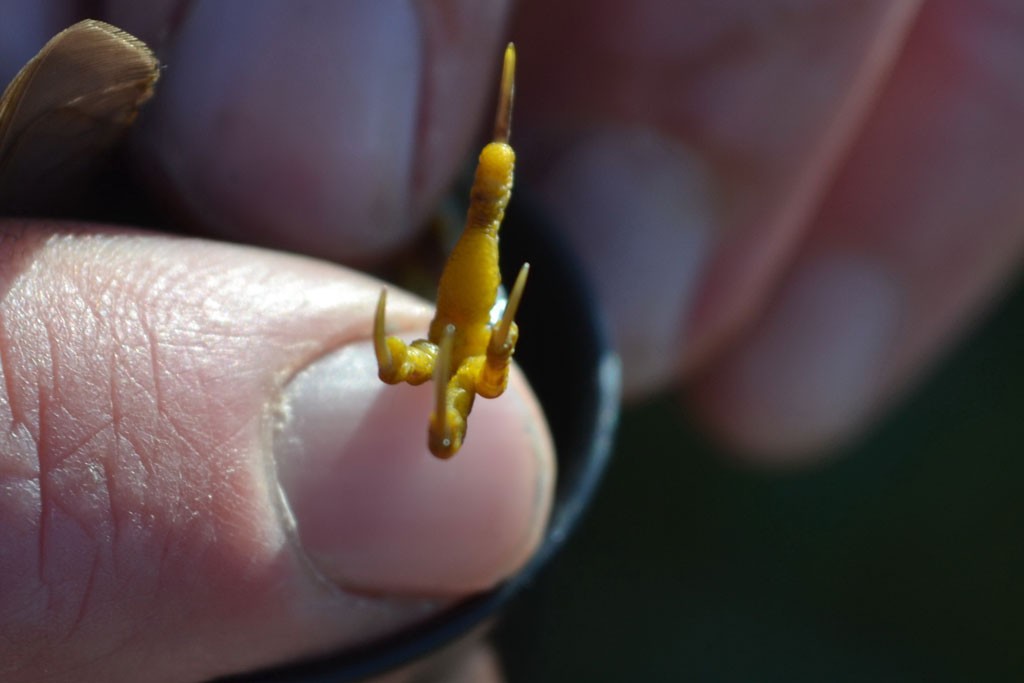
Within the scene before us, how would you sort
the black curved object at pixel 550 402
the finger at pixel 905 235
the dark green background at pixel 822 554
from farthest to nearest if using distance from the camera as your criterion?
1. the dark green background at pixel 822 554
2. the finger at pixel 905 235
3. the black curved object at pixel 550 402

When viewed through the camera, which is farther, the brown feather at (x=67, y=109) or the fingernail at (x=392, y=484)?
the fingernail at (x=392, y=484)

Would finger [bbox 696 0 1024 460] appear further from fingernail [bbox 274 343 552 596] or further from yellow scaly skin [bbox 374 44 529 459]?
yellow scaly skin [bbox 374 44 529 459]

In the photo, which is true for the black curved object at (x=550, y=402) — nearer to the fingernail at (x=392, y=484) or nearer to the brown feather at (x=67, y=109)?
the fingernail at (x=392, y=484)

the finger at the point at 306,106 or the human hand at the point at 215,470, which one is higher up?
the finger at the point at 306,106

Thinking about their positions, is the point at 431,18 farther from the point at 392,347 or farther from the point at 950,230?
the point at 950,230

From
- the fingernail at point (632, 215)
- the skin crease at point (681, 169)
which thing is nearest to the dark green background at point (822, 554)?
the skin crease at point (681, 169)

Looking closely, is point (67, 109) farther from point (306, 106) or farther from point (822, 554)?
point (822, 554)

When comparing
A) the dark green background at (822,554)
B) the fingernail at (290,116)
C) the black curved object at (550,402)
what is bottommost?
the dark green background at (822,554)

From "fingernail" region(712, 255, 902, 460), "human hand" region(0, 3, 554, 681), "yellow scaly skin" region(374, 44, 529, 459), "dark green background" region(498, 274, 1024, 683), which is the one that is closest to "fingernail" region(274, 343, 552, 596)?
"human hand" region(0, 3, 554, 681)

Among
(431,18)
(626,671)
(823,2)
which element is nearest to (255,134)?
(431,18)
